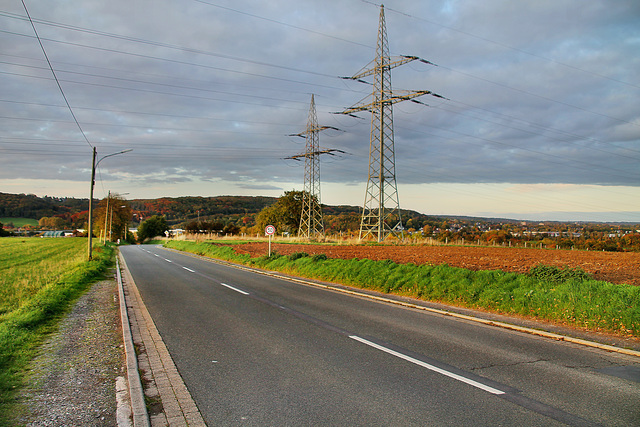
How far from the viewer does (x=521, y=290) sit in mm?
10625

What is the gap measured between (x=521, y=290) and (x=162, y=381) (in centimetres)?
892

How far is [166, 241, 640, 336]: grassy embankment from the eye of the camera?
8477mm

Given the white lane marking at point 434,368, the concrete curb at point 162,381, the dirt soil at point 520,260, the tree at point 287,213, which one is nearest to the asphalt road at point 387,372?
the white lane marking at point 434,368

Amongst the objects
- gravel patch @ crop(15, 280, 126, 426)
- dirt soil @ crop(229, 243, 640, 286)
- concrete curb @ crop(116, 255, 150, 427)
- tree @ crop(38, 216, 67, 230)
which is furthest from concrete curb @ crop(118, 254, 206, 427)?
tree @ crop(38, 216, 67, 230)

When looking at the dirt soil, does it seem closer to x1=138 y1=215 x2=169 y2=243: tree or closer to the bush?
the bush

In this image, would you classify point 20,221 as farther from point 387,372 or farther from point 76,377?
point 387,372

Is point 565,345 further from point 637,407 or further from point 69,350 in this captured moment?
point 69,350

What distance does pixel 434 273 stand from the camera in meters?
13.9

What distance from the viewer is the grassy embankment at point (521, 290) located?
848 cm

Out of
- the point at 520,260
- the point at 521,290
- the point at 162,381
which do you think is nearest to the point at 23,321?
the point at 162,381

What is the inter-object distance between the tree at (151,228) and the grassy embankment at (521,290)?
11202cm

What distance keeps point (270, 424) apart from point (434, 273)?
419 inches

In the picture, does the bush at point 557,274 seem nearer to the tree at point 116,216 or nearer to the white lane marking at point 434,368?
the white lane marking at point 434,368

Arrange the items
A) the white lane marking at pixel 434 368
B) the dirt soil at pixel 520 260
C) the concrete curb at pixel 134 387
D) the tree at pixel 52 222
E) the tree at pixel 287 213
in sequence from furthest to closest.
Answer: the tree at pixel 52 222, the tree at pixel 287 213, the dirt soil at pixel 520 260, the white lane marking at pixel 434 368, the concrete curb at pixel 134 387
